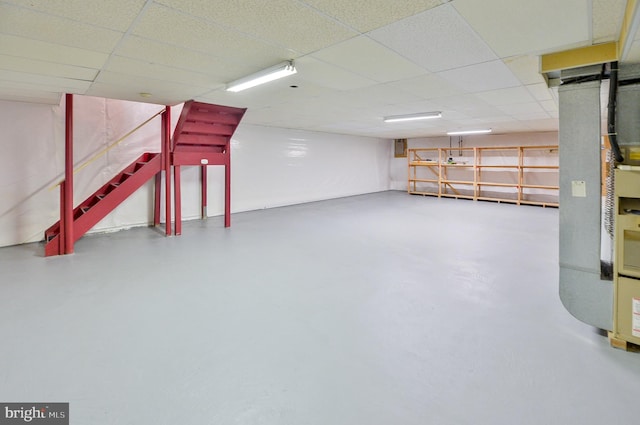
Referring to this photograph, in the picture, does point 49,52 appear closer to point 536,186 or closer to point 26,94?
point 26,94

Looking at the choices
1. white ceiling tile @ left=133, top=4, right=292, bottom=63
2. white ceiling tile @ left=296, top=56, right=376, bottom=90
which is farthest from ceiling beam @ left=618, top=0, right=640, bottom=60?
white ceiling tile @ left=133, top=4, right=292, bottom=63

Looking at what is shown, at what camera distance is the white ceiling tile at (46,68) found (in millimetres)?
2824

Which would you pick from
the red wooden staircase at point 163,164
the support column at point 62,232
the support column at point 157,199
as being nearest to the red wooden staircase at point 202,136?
the red wooden staircase at point 163,164

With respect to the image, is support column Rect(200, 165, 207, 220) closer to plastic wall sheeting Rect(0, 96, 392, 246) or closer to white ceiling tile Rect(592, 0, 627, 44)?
plastic wall sheeting Rect(0, 96, 392, 246)

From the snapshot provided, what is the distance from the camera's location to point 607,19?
6.48ft

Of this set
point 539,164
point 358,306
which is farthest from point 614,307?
point 539,164

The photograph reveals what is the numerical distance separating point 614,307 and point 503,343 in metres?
0.74

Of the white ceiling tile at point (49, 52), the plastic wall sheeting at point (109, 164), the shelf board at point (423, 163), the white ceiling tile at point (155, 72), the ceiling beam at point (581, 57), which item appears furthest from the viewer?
the shelf board at point (423, 163)

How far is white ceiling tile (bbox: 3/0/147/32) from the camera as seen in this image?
1.86 meters

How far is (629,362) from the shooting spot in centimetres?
189

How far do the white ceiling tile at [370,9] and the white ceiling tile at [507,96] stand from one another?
2.55m

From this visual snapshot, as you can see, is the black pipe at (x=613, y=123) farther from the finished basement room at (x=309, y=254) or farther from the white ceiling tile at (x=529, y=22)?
the white ceiling tile at (x=529, y=22)

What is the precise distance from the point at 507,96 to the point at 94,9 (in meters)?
4.47

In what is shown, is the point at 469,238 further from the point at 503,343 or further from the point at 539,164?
the point at 539,164
